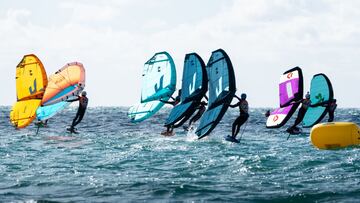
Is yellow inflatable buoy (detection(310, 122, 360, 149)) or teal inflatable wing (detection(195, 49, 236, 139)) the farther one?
teal inflatable wing (detection(195, 49, 236, 139))

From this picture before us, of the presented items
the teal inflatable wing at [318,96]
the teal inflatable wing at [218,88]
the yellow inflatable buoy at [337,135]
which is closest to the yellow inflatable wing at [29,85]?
the teal inflatable wing at [218,88]

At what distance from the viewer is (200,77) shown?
933 inches

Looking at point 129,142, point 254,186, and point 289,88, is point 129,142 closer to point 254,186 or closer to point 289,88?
point 289,88

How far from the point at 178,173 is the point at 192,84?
10456 millimetres

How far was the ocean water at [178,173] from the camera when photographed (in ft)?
36.0

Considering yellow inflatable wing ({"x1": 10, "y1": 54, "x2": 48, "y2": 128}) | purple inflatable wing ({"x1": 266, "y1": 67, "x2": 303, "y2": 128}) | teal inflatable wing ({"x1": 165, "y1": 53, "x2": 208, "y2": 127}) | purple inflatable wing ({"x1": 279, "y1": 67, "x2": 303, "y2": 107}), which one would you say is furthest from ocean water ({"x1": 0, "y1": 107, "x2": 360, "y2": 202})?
yellow inflatable wing ({"x1": 10, "y1": 54, "x2": 48, "y2": 128})

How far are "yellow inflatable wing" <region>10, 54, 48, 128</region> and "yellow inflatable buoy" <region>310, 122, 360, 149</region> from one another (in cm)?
1462

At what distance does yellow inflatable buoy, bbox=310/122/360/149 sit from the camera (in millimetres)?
17625

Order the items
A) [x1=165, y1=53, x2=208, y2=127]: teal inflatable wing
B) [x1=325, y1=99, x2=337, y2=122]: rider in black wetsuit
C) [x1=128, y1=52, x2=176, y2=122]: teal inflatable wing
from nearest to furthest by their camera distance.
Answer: [x1=165, y1=53, x2=208, y2=127]: teal inflatable wing
[x1=325, y1=99, x2=337, y2=122]: rider in black wetsuit
[x1=128, y1=52, x2=176, y2=122]: teal inflatable wing

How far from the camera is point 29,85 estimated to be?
92.2ft

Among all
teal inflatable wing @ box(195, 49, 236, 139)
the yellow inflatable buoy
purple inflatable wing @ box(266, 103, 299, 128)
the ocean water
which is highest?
teal inflatable wing @ box(195, 49, 236, 139)

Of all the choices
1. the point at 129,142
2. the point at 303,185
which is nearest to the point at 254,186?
the point at 303,185

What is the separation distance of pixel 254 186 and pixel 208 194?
1222 mm

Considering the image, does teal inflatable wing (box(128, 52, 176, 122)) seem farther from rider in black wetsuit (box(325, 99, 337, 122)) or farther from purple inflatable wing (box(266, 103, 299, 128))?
rider in black wetsuit (box(325, 99, 337, 122))
